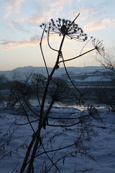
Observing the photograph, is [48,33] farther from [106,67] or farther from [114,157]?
[106,67]

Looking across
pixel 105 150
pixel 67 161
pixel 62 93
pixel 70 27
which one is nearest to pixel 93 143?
pixel 105 150

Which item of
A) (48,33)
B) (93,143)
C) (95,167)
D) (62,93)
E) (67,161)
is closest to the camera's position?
(48,33)

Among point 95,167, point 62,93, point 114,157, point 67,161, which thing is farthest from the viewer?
point 114,157

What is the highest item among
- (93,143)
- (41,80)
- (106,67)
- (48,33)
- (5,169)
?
(106,67)

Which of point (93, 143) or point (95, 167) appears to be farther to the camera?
point (93, 143)

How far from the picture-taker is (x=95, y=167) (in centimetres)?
275

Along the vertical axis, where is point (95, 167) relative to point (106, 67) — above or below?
below

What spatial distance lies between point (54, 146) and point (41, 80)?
2744 millimetres

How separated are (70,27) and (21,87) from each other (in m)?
0.79

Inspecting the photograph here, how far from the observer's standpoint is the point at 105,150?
379cm

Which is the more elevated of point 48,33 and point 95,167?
point 48,33

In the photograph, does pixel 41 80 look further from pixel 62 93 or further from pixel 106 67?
pixel 106 67

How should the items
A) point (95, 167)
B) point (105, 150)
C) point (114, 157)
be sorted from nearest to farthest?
point (95, 167)
point (114, 157)
point (105, 150)

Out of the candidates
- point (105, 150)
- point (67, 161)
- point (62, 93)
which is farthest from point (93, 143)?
point (62, 93)
